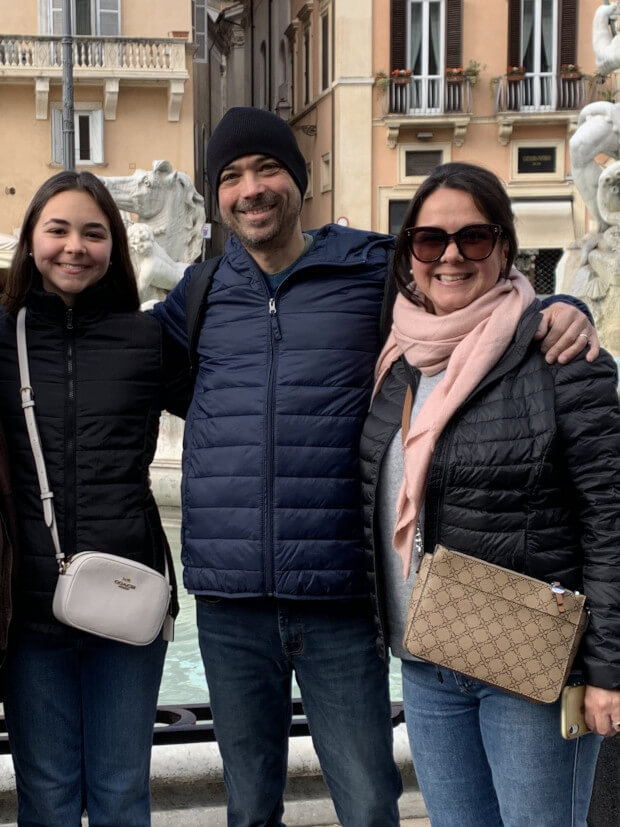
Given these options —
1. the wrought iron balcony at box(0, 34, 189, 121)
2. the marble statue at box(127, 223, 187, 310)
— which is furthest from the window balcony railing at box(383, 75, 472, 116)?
the marble statue at box(127, 223, 187, 310)

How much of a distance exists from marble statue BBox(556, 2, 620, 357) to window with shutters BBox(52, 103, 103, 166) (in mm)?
16419

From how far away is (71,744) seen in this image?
2383 mm

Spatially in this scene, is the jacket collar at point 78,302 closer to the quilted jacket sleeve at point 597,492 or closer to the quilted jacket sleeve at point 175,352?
the quilted jacket sleeve at point 175,352

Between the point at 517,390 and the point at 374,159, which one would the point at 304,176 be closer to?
the point at 517,390

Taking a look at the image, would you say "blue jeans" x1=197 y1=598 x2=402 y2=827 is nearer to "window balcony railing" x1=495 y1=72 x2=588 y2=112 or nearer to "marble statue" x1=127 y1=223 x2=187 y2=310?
"marble statue" x1=127 y1=223 x2=187 y2=310

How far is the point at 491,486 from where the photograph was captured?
1.99 m

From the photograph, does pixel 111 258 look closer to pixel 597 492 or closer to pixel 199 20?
pixel 597 492

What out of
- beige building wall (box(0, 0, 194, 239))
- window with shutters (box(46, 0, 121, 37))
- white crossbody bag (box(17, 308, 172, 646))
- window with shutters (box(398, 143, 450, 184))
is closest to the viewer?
white crossbody bag (box(17, 308, 172, 646))

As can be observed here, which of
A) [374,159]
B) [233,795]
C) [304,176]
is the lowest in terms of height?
[233,795]

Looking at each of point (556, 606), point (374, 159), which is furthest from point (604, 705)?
point (374, 159)

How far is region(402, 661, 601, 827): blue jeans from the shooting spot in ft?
6.49

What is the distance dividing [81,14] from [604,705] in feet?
79.0

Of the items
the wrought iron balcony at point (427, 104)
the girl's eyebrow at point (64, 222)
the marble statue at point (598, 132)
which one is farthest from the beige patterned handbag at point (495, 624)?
the wrought iron balcony at point (427, 104)

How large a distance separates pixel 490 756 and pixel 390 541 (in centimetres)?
42
